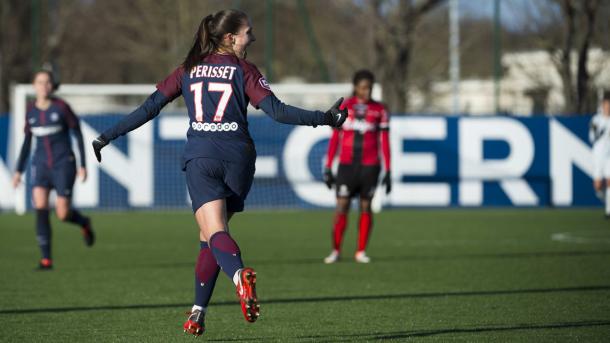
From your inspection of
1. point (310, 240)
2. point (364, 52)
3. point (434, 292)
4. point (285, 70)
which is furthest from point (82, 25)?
point (434, 292)

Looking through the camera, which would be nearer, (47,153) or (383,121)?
(47,153)

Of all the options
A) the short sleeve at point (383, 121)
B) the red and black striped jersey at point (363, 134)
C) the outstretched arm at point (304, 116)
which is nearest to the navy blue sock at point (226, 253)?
the outstretched arm at point (304, 116)

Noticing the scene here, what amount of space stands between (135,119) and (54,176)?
5617mm

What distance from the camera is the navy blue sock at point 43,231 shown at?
40.7 feet

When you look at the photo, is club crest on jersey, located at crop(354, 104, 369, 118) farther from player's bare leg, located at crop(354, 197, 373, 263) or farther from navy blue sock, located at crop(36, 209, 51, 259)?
navy blue sock, located at crop(36, 209, 51, 259)

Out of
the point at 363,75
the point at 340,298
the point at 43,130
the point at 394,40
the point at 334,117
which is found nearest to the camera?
the point at 334,117

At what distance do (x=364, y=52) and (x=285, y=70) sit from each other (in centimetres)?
653

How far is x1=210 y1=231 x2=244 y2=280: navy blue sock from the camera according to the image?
22.1 feet

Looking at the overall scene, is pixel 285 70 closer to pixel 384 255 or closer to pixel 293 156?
pixel 293 156

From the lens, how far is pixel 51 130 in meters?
12.4

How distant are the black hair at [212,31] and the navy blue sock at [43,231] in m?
5.87

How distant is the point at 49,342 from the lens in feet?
24.6

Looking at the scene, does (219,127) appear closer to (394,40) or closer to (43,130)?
(43,130)

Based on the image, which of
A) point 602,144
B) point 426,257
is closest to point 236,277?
point 426,257
